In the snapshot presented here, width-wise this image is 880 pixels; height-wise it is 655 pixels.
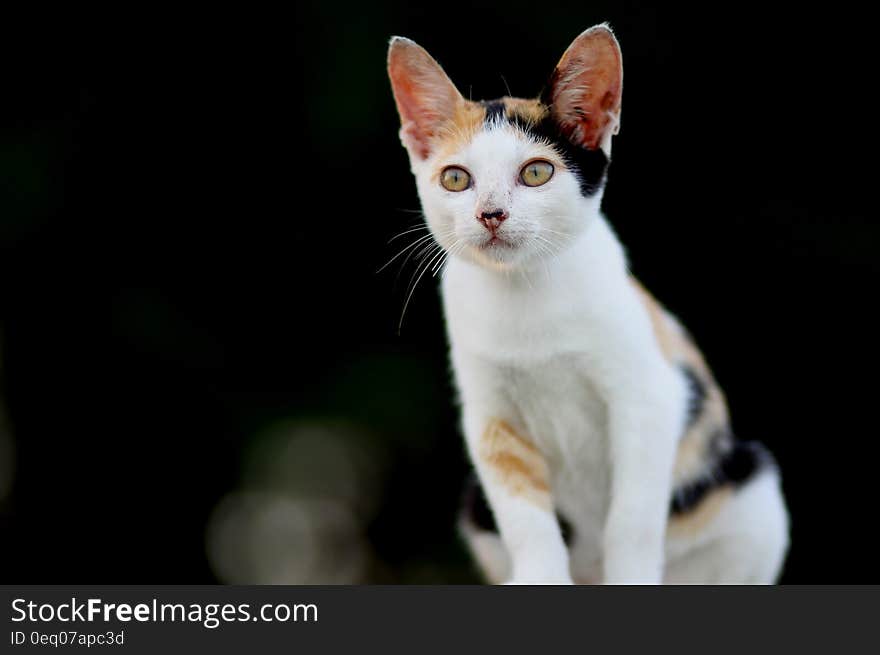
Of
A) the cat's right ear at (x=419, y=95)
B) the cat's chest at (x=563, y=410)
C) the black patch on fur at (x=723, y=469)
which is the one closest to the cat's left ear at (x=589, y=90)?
the cat's right ear at (x=419, y=95)

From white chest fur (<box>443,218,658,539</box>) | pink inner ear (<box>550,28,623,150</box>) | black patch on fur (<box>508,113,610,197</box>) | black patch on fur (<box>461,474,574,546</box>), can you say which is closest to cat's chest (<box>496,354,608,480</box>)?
white chest fur (<box>443,218,658,539</box>)

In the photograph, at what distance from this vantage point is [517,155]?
1.97 meters

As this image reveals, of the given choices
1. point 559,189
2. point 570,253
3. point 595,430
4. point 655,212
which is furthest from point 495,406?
point 655,212

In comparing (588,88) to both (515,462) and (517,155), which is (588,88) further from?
(515,462)

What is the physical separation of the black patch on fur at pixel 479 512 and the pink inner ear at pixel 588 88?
0.92m

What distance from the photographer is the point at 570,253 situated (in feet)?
6.98

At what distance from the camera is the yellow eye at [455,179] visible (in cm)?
200

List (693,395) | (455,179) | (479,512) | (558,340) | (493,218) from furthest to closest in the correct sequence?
1. (479,512)
2. (693,395)
3. (558,340)
4. (455,179)
5. (493,218)

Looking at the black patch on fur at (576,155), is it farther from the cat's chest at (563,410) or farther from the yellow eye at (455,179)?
the cat's chest at (563,410)

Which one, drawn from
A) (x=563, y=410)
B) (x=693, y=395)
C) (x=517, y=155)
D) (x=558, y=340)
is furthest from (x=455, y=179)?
(x=693, y=395)

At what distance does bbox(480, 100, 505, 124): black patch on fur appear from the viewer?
2.08 metres

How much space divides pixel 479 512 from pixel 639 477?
2.19ft

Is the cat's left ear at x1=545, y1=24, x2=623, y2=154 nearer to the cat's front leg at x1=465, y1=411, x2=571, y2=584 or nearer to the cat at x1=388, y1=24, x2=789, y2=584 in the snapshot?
the cat at x1=388, y1=24, x2=789, y2=584

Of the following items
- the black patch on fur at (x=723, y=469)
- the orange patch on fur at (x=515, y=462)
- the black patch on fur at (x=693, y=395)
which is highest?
the black patch on fur at (x=693, y=395)
